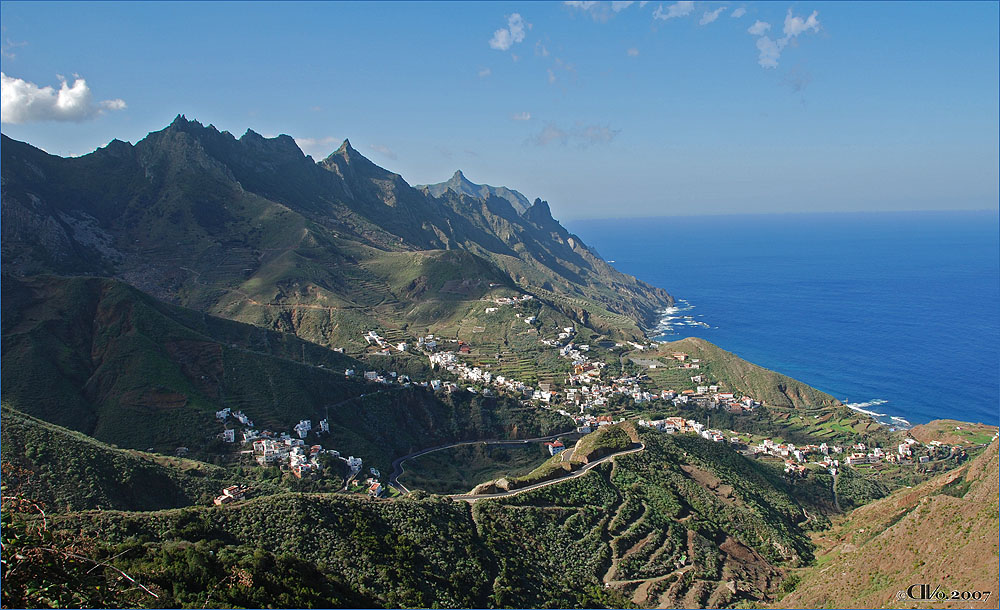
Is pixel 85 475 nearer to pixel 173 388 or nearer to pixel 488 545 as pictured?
pixel 173 388

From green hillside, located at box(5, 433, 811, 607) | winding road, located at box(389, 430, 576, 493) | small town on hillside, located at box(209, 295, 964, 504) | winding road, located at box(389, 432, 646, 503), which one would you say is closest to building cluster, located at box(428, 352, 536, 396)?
small town on hillside, located at box(209, 295, 964, 504)

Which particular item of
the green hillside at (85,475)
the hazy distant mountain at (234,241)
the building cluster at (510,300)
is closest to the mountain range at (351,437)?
the green hillside at (85,475)

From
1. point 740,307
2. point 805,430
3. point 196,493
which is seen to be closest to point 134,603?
point 196,493

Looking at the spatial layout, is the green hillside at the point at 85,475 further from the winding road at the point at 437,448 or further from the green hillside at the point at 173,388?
the winding road at the point at 437,448

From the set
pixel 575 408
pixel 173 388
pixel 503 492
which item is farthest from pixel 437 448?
pixel 173 388

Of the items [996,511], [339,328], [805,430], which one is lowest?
[996,511]

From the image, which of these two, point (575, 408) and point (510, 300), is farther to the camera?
point (510, 300)

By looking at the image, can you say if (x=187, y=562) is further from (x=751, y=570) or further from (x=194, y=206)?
(x=194, y=206)

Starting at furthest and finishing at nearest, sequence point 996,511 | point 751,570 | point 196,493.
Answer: point 196,493 < point 751,570 < point 996,511

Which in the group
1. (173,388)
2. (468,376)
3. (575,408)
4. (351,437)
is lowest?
(351,437)
